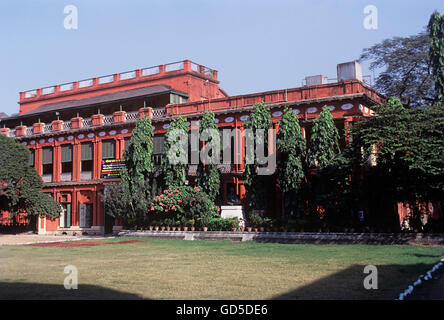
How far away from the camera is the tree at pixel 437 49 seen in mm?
25516

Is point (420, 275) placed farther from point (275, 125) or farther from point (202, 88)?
point (202, 88)

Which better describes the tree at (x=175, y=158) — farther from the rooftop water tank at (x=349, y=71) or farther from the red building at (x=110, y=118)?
the rooftop water tank at (x=349, y=71)

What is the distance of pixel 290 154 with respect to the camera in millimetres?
25562

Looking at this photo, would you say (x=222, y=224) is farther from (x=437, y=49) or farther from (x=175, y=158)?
(x=437, y=49)

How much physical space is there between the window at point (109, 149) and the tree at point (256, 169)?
14040 millimetres

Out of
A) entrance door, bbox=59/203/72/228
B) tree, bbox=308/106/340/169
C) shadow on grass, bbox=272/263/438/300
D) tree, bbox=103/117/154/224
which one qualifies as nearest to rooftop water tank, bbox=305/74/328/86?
tree, bbox=308/106/340/169

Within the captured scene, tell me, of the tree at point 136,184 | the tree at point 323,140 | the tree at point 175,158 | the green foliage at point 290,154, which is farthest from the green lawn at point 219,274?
the tree at point 175,158

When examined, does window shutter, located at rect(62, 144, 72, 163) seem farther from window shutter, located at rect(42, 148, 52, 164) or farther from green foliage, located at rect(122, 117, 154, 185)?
green foliage, located at rect(122, 117, 154, 185)

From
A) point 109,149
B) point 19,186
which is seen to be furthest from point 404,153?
point 19,186

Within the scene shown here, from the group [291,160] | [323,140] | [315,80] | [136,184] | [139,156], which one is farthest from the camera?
[315,80]

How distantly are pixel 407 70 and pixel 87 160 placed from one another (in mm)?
27958

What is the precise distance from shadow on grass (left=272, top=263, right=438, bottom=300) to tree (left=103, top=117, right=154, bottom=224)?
64.7 ft
